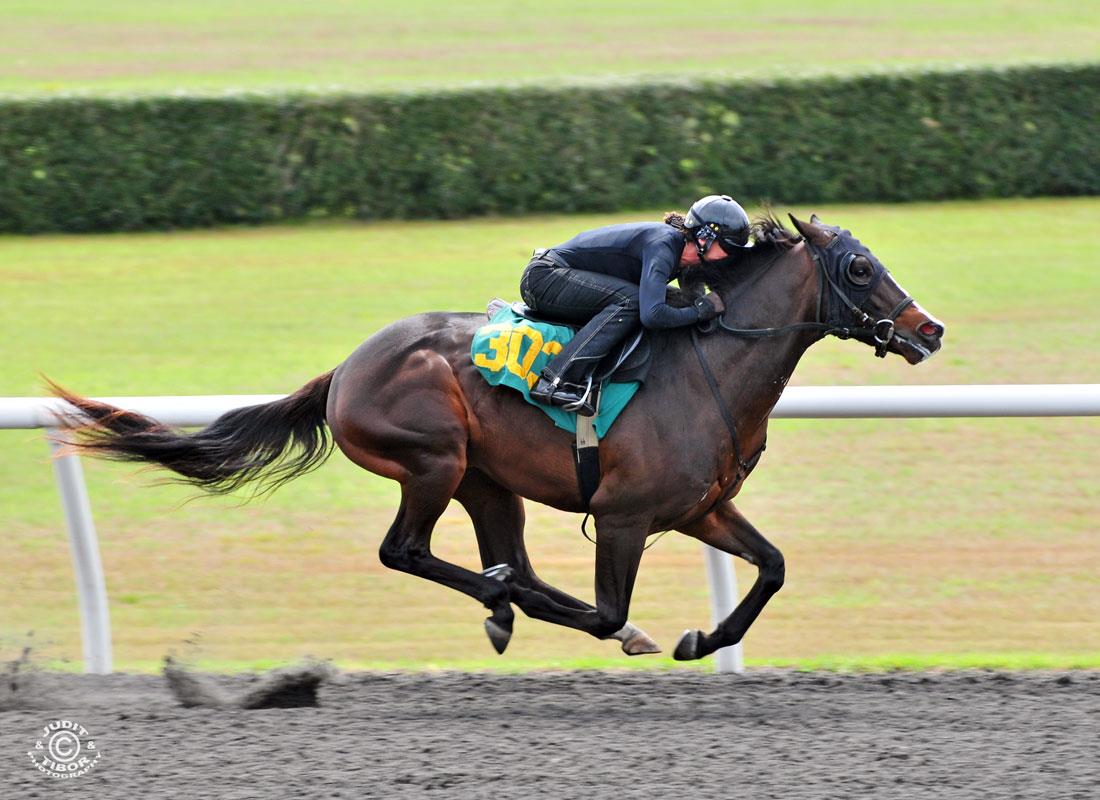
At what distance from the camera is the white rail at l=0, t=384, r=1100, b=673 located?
194 inches

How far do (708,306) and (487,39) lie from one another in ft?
63.1

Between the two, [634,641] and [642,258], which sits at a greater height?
[642,258]

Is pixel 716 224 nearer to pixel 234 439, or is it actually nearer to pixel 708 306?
pixel 708 306

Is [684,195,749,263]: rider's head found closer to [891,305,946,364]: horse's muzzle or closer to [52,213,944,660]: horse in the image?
[52,213,944,660]: horse

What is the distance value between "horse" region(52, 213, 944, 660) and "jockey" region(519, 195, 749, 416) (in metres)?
0.12

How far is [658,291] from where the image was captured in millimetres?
4531

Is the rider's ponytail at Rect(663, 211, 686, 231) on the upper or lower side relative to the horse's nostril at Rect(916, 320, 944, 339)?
upper

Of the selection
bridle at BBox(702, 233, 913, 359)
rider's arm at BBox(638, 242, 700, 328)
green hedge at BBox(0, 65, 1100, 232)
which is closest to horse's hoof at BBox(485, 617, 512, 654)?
rider's arm at BBox(638, 242, 700, 328)

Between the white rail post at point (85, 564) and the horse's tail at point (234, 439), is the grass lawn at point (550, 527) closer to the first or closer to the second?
the white rail post at point (85, 564)

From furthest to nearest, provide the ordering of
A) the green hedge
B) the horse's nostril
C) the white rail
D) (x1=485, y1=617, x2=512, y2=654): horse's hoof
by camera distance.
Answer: the green hedge
the white rail
(x1=485, y1=617, x2=512, y2=654): horse's hoof
the horse's nostril

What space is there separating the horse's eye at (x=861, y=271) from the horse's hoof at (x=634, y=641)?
1252 millimetres

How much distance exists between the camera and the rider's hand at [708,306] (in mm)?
4633

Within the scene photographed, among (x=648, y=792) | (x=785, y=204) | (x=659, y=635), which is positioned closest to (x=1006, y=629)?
(x=659, y=635)

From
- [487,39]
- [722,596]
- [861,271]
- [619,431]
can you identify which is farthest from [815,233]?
[487,39]
